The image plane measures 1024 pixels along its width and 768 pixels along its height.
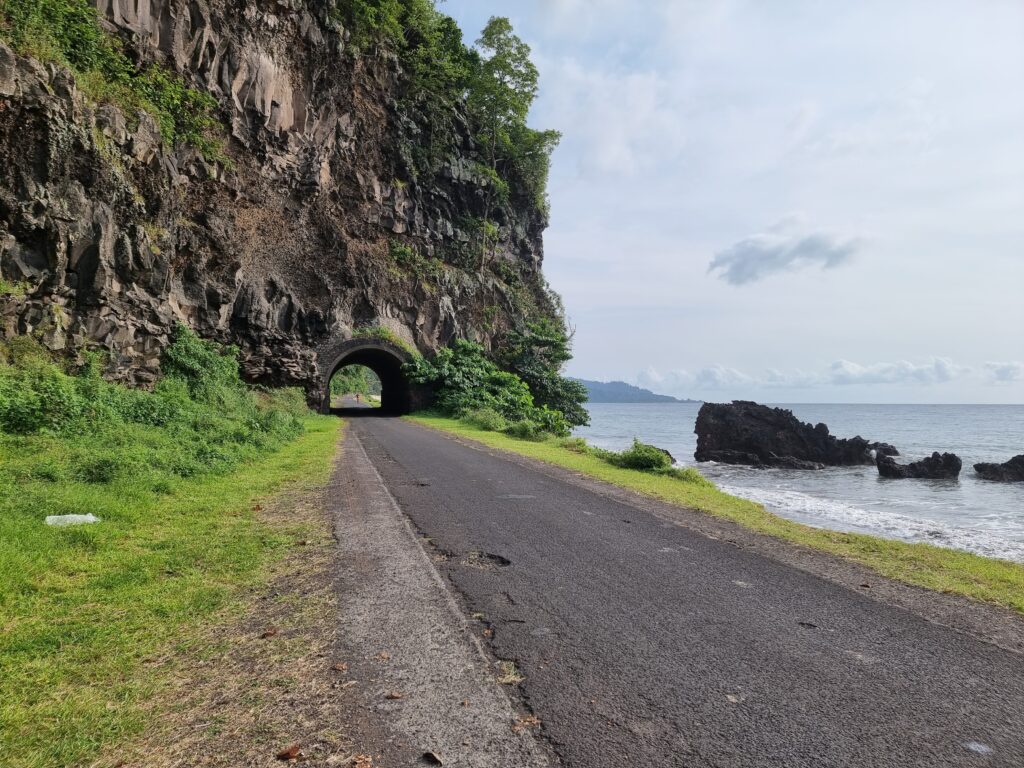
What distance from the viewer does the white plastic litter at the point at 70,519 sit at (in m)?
6.42

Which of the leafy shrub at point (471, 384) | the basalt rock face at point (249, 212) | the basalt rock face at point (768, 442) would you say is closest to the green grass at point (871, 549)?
the basalt rock face at point (249, 212)

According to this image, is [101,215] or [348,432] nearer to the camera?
[101,215]

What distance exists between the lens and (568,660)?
396 cm

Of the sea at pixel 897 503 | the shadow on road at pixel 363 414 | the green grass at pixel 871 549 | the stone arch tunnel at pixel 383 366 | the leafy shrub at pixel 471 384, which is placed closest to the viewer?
the green grass at pixel 871 549

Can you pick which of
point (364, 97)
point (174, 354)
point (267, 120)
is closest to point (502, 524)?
point (174, 354)

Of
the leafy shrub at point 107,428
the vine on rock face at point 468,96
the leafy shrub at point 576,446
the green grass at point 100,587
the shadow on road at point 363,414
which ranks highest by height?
the vine on rock face at point 468,96

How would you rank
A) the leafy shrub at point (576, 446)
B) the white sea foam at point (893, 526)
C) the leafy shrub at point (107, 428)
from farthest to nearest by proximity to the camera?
the leafy shrub at point (576, 446) < the white sea foam at point (893, 526) < the leafy shrub at point (107, 428)

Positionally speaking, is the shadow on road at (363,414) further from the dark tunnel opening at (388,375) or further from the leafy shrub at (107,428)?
the leafy shrub at (107,428)

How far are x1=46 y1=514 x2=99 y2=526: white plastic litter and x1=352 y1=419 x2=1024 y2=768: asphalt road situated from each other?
427 centimetres

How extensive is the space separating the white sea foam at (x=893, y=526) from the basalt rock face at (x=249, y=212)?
2071cm

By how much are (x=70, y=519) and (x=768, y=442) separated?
36.4 metres

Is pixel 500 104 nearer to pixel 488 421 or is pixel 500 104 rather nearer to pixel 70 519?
pixel 488 421

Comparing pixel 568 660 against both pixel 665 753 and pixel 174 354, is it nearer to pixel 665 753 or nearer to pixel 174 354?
pixel 665 753

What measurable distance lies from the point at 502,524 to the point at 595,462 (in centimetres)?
922
